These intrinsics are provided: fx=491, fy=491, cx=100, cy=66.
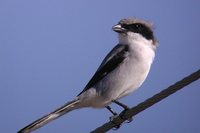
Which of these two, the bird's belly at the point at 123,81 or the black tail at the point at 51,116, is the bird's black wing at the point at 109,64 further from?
A: the black tail at the point at 51,116

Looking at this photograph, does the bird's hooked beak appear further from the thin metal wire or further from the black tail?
the thin metal wire

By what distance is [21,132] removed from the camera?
16.1ft

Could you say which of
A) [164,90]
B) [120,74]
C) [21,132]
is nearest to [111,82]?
[120,74]

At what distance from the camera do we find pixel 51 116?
5.46 meters

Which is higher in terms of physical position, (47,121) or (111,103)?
(47,121)

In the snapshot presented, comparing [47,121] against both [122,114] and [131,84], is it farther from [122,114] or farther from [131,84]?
[131,84]

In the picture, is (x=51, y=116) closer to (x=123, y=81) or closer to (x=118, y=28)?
(x=123, y=81)

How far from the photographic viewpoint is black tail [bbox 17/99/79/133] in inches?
199

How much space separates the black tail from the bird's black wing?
0.40 meters

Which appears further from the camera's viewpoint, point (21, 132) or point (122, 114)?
point (122, 114)

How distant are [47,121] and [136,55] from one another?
1542 millimetres

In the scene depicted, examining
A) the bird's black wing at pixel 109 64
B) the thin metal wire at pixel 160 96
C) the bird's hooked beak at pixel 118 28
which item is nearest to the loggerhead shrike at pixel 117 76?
the bird's black wing at pixel 109 64

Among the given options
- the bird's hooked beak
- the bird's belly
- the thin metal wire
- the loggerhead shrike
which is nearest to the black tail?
the loggerhead shrike

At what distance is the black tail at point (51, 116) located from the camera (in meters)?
5.05
